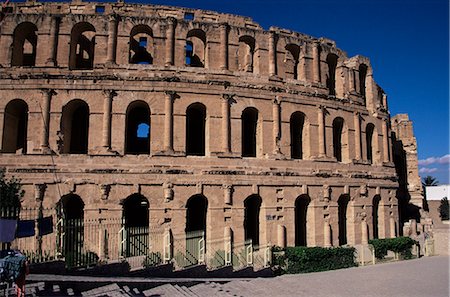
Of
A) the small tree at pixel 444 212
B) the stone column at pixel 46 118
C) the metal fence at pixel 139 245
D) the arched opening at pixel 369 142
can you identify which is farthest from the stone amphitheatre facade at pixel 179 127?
the small tree at pixel 444 212

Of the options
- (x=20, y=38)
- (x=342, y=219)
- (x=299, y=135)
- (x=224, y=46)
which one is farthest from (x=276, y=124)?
(x=20, y=38)

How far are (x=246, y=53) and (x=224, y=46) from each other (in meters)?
2.38

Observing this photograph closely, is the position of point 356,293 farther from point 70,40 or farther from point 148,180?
point 70,40

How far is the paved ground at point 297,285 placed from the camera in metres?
12.0

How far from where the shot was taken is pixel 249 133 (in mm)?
23000

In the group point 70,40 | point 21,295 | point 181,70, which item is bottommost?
point 21,295

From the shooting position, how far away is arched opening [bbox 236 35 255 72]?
22109 millimetres

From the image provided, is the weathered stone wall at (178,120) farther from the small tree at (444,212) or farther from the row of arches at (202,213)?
the small tree at (444,212)

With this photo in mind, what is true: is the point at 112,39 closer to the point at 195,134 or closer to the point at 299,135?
the point at 195,134

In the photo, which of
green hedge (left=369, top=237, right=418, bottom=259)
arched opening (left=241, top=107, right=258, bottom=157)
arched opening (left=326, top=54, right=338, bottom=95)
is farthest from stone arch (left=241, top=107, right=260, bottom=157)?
green hedge (left=369, top=237, right=418, bottom=259)

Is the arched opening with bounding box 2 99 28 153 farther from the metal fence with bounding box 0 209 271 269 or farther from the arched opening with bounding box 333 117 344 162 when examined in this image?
the arched opening with bounding box 333 117 344 162

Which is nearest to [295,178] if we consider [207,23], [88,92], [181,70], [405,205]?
[181,70]

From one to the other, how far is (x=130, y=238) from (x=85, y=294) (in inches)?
239

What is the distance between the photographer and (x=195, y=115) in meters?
23.0
